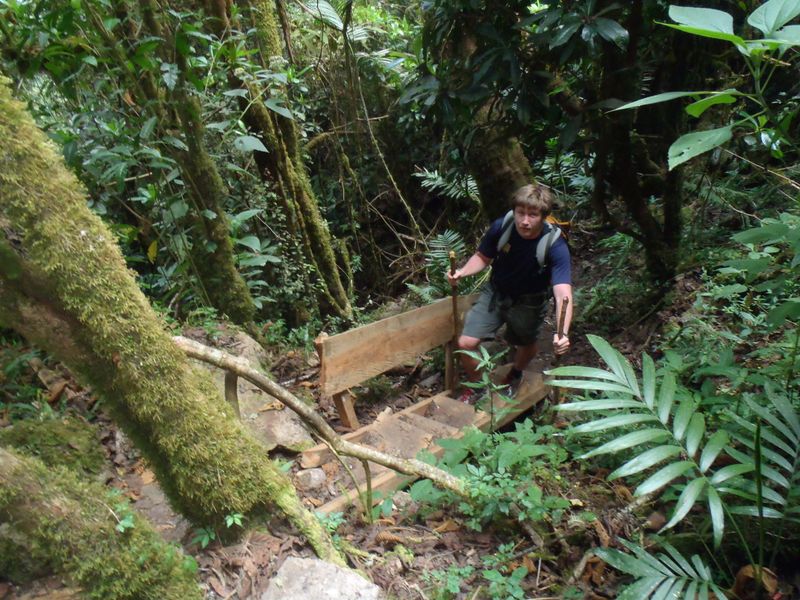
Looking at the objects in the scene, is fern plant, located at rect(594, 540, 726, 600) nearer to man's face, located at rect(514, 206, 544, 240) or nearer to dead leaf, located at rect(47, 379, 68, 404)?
man's face, located at rect(514, 206, 544, 240)

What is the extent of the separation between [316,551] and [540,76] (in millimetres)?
3788

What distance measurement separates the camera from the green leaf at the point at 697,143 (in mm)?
1523

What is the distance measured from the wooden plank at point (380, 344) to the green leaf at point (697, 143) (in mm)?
2650

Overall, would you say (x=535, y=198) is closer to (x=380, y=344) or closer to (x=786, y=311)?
(x=380, y=344)

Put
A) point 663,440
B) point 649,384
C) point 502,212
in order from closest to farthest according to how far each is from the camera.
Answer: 1. point 663,440
2. point 649,384
3. point 502,212

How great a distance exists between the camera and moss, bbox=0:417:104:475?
3.09 metres

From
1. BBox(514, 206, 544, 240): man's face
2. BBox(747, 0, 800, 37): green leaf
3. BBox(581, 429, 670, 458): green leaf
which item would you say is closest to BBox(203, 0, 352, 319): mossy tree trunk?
BBox(514, 206, 544, 240): man's face

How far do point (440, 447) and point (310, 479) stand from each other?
914 millimetres

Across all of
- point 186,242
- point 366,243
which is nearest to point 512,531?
point 186,242

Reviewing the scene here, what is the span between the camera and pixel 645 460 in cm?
200

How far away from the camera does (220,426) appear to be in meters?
2.03

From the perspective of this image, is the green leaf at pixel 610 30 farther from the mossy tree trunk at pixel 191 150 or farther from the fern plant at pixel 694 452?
the mossy tree trunk at pixel 191 150

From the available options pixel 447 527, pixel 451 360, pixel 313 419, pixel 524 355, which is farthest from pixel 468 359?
pixel 313 419

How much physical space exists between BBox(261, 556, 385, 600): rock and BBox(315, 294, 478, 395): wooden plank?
178 centimetres
